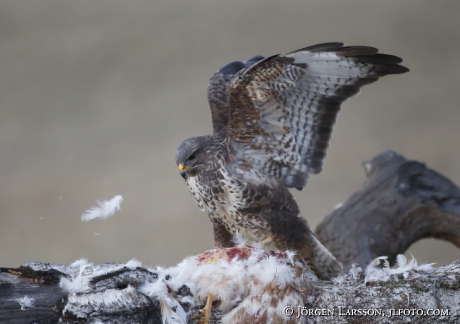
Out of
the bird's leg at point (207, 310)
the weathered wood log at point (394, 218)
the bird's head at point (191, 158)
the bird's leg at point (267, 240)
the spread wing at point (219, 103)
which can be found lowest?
the bird's leg at point (207, 310)

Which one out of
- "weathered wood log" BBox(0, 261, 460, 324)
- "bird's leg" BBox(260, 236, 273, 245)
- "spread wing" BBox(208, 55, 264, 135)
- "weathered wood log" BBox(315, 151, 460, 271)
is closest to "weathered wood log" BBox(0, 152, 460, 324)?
"weathered wood log" BBox(0, 261, 460, 324)

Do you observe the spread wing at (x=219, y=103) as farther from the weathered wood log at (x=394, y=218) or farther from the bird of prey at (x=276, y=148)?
the weathered wood log at (x=394, y=218)

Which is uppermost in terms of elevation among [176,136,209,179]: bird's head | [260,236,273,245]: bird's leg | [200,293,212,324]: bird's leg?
[176,136,209,179]: bird's head

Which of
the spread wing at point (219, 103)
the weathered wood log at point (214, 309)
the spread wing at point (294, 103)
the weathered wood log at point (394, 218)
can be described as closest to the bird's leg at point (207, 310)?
the weathered wood log at point (214, 309)

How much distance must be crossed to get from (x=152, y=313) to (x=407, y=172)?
2.62 m

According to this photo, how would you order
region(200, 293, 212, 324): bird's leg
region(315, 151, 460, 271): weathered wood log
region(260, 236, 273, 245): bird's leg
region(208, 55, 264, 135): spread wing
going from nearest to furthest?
region(200, 293, 212, 324): bird's leg, region(260, 236, 273, 245): bird's leg, region(208, 55, 264, 135): spread wing, region(315, 151, 460, 271): weathered wood log

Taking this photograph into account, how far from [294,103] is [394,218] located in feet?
4.26

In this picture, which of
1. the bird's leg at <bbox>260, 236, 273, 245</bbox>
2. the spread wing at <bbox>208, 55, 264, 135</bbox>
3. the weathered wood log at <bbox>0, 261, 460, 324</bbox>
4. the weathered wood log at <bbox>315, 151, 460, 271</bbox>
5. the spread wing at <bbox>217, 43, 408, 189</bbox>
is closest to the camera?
the weathered wood log at <bbox>0, 261, 460, 324</bbox>

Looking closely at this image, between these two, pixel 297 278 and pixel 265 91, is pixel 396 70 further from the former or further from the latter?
pixel 297 278

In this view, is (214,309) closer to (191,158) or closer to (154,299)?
(154,299)

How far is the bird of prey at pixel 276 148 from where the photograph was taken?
283 centimetres

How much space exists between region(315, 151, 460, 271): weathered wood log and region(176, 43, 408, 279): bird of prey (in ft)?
2.76

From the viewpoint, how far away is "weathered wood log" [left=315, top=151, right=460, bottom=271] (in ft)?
12.2

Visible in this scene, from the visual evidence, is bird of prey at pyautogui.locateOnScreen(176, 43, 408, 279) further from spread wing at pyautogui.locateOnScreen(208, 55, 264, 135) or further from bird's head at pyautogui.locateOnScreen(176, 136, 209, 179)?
spread wing at pyautogui.locateOnScreen(208, 55, 264, 135)
